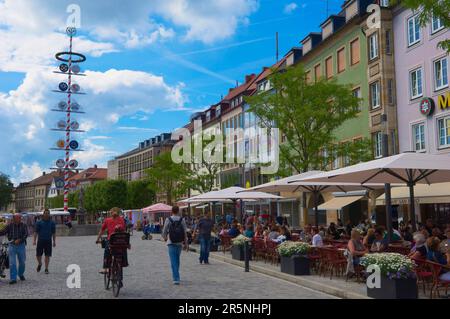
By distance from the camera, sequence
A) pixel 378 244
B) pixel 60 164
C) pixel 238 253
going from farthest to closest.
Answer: pixel 60 164 → pixel 238 253 → pixel 378 244

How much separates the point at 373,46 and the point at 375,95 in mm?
3092

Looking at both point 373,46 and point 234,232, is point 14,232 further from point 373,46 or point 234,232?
point 373,46

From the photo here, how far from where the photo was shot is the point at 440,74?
29266 millimetres

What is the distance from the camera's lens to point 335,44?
133ft

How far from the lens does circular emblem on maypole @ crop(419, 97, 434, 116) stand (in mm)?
29859

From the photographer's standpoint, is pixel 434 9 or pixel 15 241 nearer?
pixel 434 9

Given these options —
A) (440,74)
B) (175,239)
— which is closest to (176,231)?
(175,239)

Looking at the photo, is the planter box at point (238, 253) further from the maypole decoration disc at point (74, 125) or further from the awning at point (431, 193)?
the maypole decoration disc at point (74, 125)

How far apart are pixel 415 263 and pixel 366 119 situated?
26.0 metres

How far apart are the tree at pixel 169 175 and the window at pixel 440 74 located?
30.2 meters

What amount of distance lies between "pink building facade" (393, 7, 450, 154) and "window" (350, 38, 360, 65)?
3.88m

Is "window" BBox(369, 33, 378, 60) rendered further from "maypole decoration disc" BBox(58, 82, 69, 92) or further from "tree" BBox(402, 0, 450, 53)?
"maypole decoration disc" BBox(58, 82, 69, 92)

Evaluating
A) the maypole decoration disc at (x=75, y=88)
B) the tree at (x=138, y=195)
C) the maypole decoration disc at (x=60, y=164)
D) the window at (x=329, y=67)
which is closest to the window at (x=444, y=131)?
the window at (x=329, y=67)

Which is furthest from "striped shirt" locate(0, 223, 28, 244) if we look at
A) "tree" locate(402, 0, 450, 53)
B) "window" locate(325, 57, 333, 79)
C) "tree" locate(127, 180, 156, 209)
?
"tree" locate(127, 180, 156, 209)
